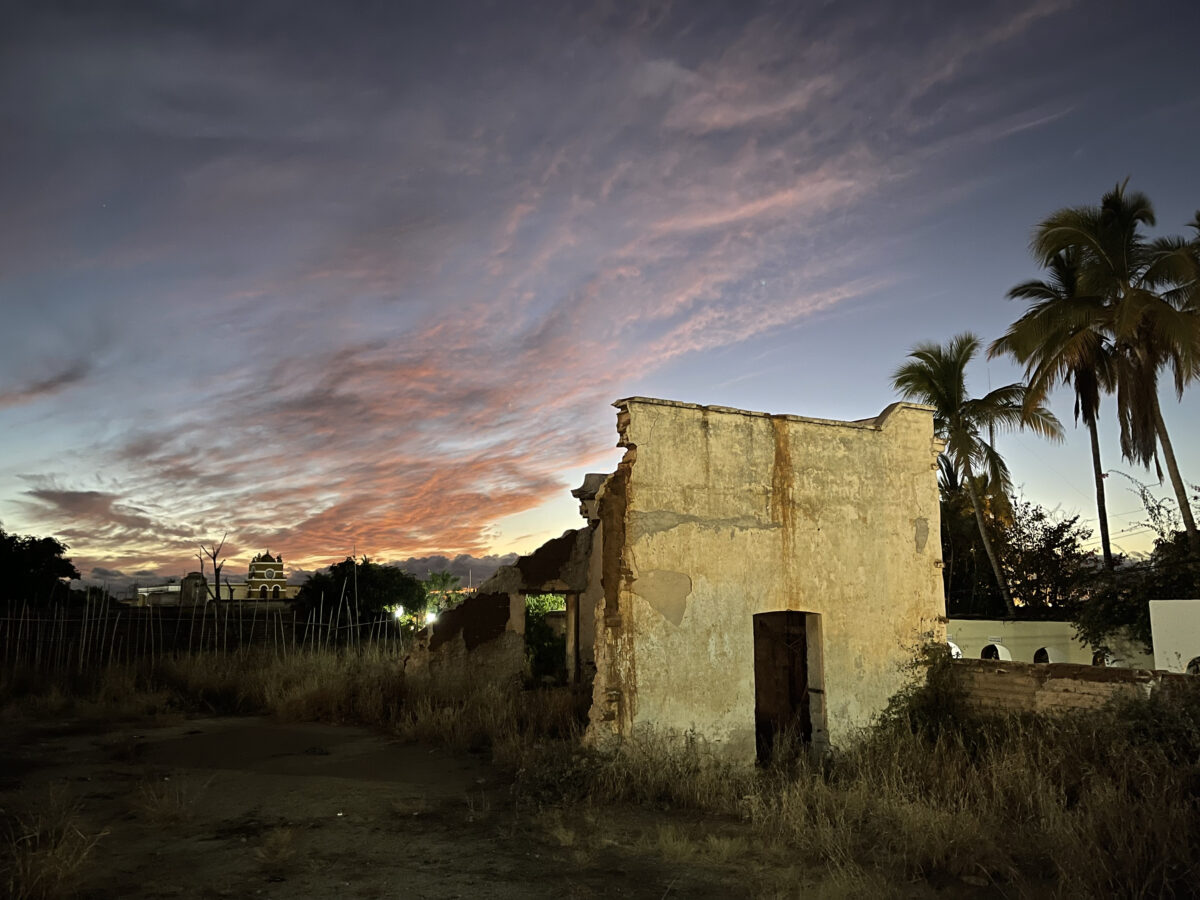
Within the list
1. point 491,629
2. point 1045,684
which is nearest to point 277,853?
point 491,629

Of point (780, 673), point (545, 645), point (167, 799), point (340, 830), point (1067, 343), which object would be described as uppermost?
point (1067, 343)

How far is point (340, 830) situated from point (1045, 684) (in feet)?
26.6

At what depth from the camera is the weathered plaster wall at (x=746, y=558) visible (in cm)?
923

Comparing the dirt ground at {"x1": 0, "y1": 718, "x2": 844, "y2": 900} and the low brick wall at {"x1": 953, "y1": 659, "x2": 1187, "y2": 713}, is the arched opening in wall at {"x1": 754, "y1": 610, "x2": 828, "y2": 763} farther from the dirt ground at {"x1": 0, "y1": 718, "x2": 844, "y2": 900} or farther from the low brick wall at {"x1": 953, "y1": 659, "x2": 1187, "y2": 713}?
the dirt ground at {"x1": 0, "y1": 718, "x2": 844, "y2": 900}

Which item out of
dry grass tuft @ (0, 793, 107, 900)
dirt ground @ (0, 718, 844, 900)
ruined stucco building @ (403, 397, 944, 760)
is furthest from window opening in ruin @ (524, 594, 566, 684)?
dry grass tuft @ (0, 793, 107, 900)

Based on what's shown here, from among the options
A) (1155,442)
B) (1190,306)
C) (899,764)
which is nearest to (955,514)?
(1155,442)

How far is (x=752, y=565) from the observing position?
9953mm

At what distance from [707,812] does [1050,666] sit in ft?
16.2

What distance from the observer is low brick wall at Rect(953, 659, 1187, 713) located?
30.3 feet

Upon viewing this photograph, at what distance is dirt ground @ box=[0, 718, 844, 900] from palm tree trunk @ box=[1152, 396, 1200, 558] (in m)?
13.2

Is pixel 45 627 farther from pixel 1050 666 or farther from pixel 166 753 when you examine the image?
pixel 1050 666

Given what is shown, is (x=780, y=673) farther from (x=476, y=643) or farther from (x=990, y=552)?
(x=990, y=552)

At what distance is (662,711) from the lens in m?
9.20

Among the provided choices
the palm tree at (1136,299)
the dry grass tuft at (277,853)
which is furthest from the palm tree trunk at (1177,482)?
the dry grass tuft at (277,853)
